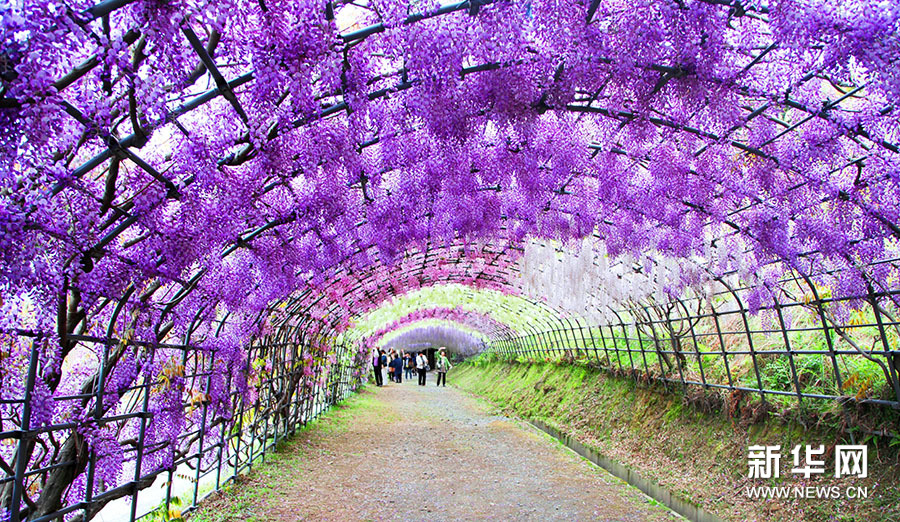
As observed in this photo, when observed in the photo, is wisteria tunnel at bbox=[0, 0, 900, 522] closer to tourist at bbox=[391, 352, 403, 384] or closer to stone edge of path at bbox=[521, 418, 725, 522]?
stone edge of path at bbox=[521, 418, 725, 522]

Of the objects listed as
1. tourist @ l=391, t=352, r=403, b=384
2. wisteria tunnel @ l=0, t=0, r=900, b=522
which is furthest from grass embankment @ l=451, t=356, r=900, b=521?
tourist @ l=391, t=352, r=403, b=384

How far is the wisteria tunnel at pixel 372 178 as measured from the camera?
2625mm

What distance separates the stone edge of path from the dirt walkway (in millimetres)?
190

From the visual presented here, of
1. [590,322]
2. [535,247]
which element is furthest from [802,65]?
[590,322]

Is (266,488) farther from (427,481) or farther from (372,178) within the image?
(372,178)

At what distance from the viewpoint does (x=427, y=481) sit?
7.79 m

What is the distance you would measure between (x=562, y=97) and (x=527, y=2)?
28.0 inches

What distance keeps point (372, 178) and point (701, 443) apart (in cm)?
544

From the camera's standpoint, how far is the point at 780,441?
21.2 ft

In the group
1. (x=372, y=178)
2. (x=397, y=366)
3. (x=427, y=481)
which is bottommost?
(x=427, y=481)

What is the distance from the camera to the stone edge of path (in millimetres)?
6184

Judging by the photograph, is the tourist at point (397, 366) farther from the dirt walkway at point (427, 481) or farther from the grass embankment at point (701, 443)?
the dirt walkway at point (427, 481)

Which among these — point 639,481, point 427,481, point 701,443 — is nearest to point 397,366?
point 427,481

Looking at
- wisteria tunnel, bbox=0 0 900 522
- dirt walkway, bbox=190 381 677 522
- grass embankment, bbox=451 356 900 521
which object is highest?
wisteria tunnel, bbox=0 0 900 522
